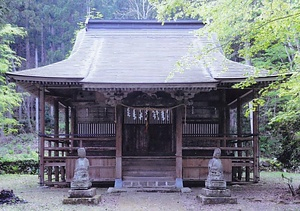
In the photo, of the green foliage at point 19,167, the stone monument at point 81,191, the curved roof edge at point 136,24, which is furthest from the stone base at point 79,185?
the green foliage at point 19,167

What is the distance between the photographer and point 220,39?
11.3m

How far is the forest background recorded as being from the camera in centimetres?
812

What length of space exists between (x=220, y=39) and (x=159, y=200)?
17.3ft

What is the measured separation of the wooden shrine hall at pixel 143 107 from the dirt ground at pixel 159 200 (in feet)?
2.57

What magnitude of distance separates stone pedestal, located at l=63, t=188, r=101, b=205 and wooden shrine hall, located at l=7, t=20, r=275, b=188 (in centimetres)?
237

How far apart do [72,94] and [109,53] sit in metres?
2.18

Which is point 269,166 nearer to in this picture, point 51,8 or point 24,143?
point 24,143

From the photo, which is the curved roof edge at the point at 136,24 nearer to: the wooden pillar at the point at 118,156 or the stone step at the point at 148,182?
the wooden pillar at the point at 118,156

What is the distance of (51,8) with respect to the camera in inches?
1309

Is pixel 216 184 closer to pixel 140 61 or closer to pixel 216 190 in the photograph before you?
pixel 216 190

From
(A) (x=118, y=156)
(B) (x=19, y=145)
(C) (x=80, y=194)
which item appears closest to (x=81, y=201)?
(C) (x=80, y=194)

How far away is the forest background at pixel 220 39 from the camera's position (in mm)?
8117

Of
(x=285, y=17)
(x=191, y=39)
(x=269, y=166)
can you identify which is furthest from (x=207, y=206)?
(x=269, y=166)

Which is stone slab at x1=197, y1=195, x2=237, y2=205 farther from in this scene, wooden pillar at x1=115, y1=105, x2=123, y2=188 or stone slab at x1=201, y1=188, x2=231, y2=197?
wooden pillar at x1=115, y1=105, x2=123, y2=188
